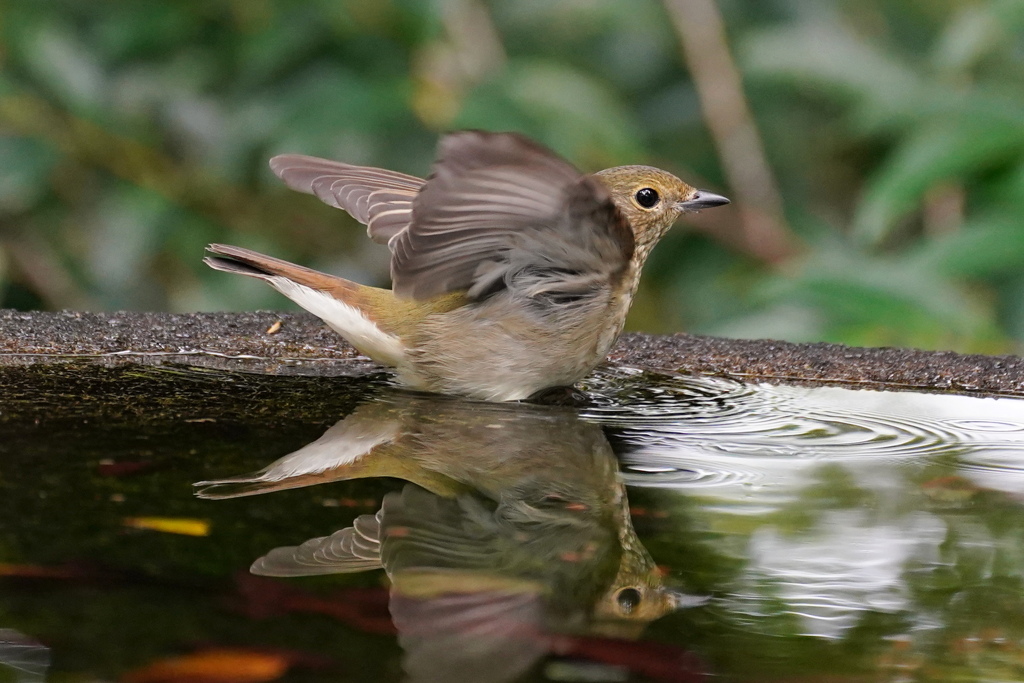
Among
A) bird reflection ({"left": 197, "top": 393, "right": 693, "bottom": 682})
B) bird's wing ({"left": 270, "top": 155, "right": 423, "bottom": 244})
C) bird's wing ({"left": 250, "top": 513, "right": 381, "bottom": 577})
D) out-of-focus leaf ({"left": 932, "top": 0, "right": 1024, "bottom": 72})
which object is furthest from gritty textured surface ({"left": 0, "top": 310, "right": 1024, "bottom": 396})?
out-of-focus leaf ({"left": 932, "top": 0, "right": 1024, "bottom": 72})

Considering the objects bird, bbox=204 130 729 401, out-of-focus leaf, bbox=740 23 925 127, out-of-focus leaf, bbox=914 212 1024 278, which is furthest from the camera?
out-of-focus leaf, bbox=740 23 925 127

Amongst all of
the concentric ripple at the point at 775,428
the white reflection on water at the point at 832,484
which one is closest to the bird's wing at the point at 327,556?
the white reflection on water at the point at 832,484

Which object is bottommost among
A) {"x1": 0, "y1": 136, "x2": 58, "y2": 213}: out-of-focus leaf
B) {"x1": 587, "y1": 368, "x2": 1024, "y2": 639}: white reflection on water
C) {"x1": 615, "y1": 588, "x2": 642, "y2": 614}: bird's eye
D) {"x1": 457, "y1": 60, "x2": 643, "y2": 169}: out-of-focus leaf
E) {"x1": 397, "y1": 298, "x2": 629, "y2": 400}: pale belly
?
{"x1": 615, "y1": 588, "x2": 642, "y2": 614}: bird's eye

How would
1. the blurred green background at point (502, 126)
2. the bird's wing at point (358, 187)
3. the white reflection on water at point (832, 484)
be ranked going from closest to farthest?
the white reflection on water at point (832, 484) → the bird's wing at point (358, 187) → the blurred green background at point (502, 126)

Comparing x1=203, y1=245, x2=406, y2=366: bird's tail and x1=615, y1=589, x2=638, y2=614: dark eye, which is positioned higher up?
x1=203, y1=245, x2=406, y2=366: bird's tail

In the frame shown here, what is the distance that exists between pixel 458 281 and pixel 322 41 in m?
3.12

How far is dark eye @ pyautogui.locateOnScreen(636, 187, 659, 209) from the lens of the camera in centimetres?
309

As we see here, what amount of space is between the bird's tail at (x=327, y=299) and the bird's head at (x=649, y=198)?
28.3 inches

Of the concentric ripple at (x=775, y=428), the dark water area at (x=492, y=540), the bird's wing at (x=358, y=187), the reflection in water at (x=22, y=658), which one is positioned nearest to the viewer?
the reflection in water at (x=22, y=658)

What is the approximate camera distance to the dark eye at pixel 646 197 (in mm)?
3088

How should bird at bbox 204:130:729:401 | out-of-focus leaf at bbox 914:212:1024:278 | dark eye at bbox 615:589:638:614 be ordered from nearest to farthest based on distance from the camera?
1. dark eye at bbox 615:589:638:614
2. bird at bbox 204:130:729:401
3. out-of-focus leaf at bbox 914:212:1024:278

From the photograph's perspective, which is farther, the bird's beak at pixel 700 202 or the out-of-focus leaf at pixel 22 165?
the out-of-focus leaf at pixel 22 165

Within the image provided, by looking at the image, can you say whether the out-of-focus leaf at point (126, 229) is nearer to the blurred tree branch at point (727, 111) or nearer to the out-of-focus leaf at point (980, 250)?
the blurred tree branch at point (727, 111)

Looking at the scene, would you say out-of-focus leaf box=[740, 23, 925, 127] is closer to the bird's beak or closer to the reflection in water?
the bird's beak
